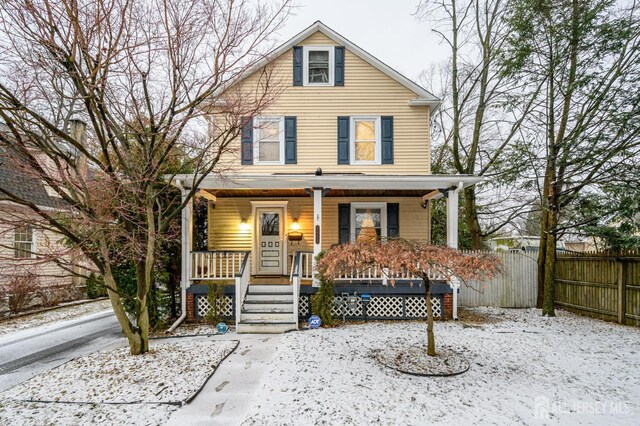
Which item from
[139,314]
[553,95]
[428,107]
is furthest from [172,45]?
[553,95]

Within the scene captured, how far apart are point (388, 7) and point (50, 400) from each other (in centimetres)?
1638

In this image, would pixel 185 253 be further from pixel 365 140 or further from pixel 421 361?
pixel 365 140

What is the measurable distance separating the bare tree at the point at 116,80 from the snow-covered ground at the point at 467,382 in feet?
10.00

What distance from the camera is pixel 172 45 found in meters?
5.38

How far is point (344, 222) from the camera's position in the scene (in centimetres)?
1066

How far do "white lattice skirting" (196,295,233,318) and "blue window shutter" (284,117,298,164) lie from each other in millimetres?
4393

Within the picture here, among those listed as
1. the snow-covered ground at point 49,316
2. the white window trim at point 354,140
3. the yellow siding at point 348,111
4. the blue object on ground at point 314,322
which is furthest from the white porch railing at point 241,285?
the snow-covered ground at point 49,316

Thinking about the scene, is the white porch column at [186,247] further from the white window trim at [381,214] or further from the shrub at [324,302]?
the white window trim at [381,214]

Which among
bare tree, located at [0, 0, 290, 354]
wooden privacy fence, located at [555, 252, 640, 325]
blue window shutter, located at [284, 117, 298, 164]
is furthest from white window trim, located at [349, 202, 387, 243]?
bare tree, located at [0, 0, 290, 354]

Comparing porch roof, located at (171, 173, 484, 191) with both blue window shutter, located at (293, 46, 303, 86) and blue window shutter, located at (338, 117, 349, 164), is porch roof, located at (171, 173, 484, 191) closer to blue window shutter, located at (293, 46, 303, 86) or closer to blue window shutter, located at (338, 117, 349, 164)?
blue window shutter, located at (338, 117, 349, 164)

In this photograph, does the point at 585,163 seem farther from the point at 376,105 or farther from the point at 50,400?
the point at 50,400

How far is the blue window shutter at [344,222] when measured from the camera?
1063 cm

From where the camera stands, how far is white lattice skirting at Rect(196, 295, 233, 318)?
854 centimetres

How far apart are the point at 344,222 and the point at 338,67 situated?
4.84m
